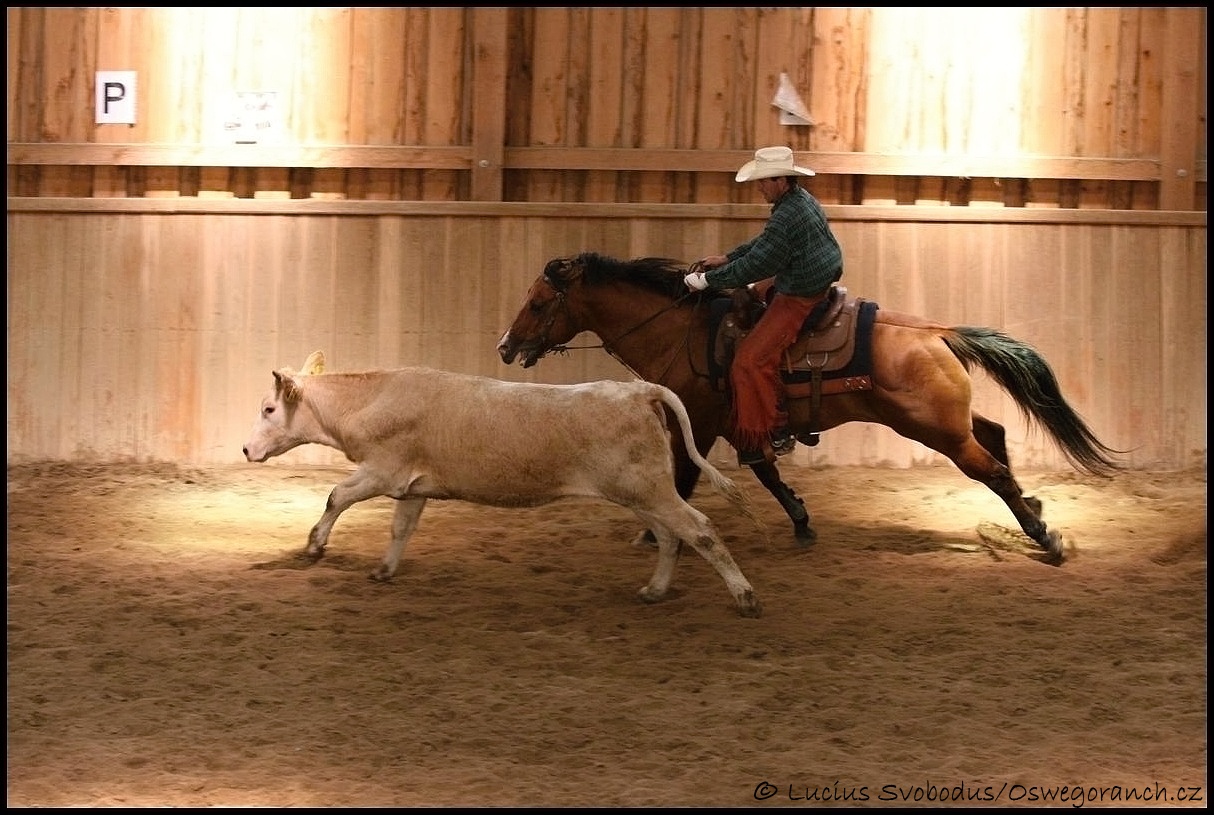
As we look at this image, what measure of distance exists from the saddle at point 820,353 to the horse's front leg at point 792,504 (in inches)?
14.1

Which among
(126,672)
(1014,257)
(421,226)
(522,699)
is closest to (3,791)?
(126,672)

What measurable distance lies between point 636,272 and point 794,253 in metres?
1.09

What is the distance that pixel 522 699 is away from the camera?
18.9 ft

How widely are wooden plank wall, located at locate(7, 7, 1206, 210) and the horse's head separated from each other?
2.41 metres

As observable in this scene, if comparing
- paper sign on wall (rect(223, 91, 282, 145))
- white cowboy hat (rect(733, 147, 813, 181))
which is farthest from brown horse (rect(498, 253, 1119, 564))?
paper sign on wall (rect(223, 91, 282, 145))

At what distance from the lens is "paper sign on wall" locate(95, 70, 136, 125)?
10812mm

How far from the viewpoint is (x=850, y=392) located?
7.96 metres

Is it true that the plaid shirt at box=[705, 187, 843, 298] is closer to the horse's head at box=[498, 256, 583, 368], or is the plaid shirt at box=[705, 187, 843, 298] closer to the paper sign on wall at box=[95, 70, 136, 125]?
the horse's head at box=[498, 256, 583, 368]

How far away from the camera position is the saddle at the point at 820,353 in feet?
26.0

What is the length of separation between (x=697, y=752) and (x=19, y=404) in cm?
747

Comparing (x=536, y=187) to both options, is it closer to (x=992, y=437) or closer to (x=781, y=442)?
(x=781, y=442)

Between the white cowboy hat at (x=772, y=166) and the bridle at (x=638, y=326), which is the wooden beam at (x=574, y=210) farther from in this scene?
the white cowboy hat at (x=772, y=166)

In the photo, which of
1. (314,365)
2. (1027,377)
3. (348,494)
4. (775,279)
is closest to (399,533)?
(348,494)

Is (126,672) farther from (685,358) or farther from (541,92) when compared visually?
(541,92)
